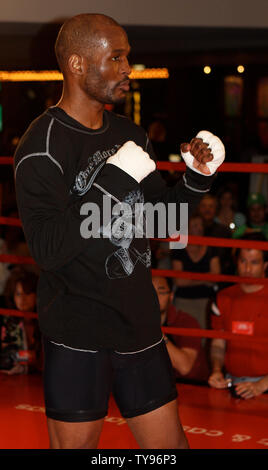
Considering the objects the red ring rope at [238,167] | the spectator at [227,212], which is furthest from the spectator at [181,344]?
the spectator at [227,212]

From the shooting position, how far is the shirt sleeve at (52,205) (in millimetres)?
1605

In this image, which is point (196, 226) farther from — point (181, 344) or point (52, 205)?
point (52, 205)

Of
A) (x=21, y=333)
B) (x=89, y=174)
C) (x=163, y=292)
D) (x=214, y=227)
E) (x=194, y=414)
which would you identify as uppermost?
(x=89, y=174)

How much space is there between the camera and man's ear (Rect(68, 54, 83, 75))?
174cm

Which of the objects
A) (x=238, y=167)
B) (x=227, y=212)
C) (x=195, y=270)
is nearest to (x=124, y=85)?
(x=238, y=167)

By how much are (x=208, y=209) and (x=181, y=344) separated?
1.74 meters

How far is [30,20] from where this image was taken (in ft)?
13.5

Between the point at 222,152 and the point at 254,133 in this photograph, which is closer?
the point at 222,152

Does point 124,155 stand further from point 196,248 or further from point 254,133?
point 254,133

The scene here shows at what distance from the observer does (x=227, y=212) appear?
5.46 m

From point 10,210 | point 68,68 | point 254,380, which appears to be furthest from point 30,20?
point 68,68

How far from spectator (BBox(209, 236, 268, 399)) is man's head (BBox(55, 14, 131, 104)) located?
1623mm

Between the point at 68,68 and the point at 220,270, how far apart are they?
2.84m

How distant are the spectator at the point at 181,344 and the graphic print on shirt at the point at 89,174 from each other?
1.51 m
